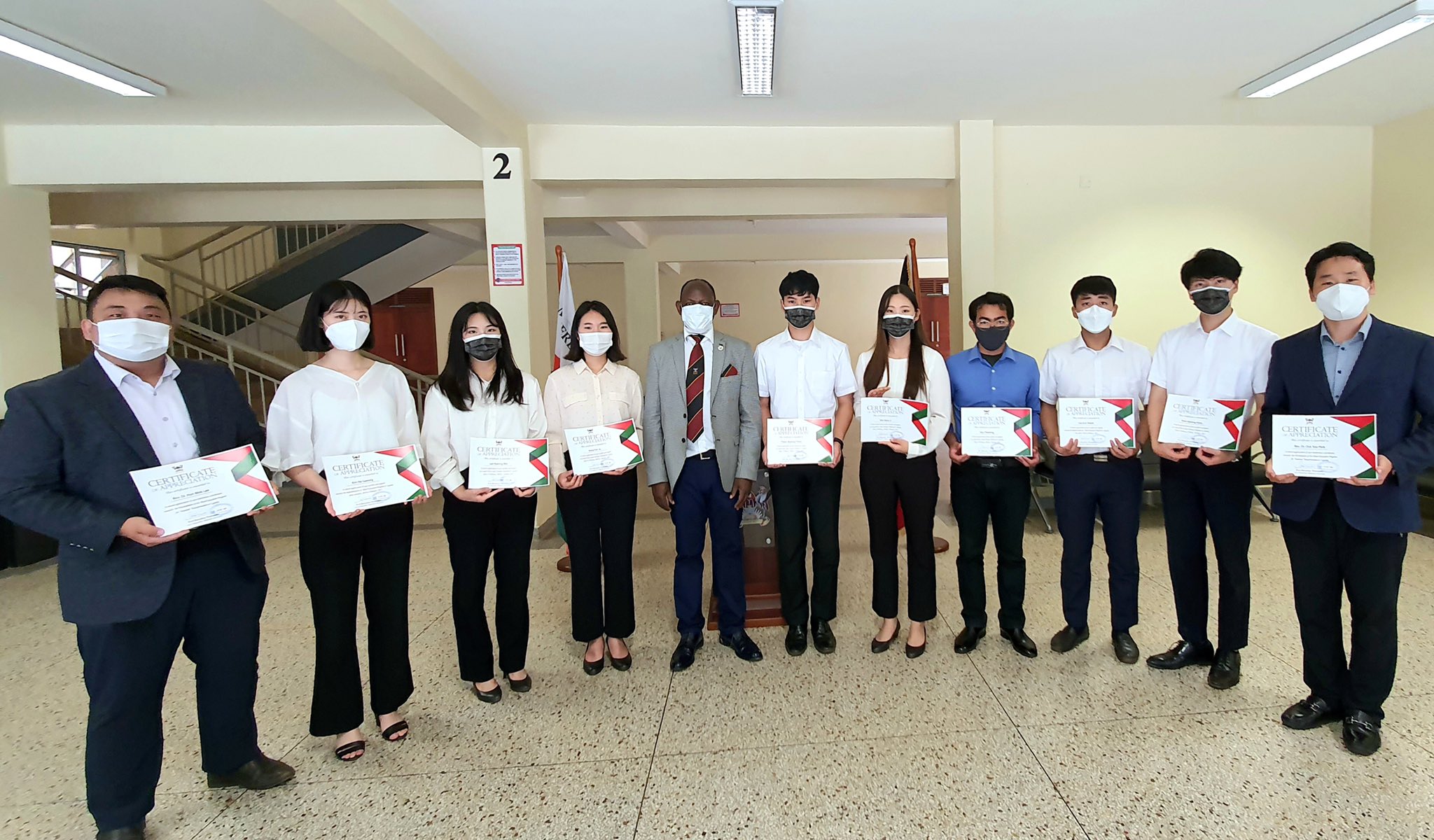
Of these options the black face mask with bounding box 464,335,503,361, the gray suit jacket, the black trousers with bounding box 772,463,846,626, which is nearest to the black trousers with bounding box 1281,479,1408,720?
the black trousers with bounding box 772,463,846,626

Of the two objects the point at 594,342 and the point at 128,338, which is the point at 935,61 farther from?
the point at 128,338

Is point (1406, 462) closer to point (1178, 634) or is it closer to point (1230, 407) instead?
point (1230, 407)

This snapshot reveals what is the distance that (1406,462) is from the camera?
216cm

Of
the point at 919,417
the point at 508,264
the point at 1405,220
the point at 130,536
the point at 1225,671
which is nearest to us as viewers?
the point at 130,536

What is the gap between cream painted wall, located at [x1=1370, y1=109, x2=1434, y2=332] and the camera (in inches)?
202

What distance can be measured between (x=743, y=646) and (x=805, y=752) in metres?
0.77

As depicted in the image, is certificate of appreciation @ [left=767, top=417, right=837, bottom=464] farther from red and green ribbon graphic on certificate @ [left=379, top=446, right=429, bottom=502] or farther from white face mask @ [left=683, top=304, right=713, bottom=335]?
red and green ribbon graphic on certificate @ [left=379, top=446, right=429, bottom=502]

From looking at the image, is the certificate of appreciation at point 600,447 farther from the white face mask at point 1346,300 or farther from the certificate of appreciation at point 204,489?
the white face mask at point 1346,300

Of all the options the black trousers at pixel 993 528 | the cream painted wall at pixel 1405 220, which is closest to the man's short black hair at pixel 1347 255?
the black trousers at pixel 993 528

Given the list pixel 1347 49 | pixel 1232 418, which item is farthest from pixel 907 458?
pixel 1347 49

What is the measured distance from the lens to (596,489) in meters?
2.94

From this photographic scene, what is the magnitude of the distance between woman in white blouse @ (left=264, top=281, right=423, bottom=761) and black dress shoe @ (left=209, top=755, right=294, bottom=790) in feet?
0.52

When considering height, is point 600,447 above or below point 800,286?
below

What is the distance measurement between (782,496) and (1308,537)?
191 cm
